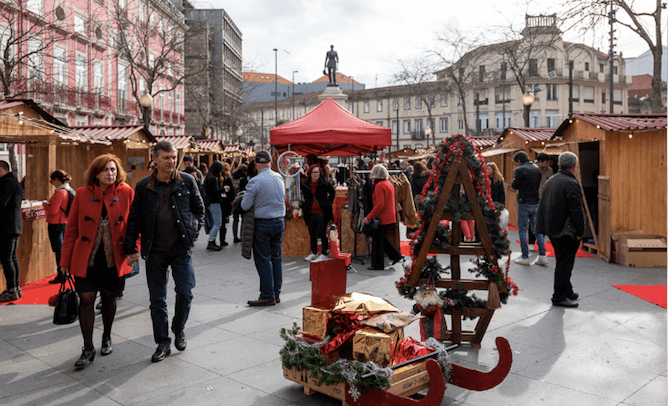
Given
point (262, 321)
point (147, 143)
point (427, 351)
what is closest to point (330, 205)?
point (262, 321)

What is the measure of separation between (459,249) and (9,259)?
5603 mm

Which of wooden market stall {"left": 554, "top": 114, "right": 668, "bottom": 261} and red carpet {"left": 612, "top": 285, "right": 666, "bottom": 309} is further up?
wooden market stall {"left": 554, "top": 114, "right": 668, "bottom": 261}

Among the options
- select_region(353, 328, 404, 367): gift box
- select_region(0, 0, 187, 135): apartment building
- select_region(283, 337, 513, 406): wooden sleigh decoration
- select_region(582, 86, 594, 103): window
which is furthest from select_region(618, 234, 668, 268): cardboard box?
select_region(582, 86, 594, 103): window

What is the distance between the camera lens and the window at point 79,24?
3053 cm

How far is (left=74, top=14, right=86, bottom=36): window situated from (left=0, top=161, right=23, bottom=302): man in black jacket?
26409mm

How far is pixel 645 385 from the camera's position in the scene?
4.39 metres

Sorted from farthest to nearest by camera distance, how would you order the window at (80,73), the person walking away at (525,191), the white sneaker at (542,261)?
the window at (80,73) → the person walking away at (525,191) → the white sneaker at (542,261)

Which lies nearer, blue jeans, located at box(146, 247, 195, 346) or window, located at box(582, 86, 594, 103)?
blue jeans, located at box(146, 247, 195, 346)

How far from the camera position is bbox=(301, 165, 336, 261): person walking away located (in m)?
9.96

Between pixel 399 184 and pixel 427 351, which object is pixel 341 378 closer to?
pixel 427 351

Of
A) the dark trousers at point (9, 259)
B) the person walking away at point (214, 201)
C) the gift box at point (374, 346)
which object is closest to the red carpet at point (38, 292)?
the dark trousers at point (9, 259)

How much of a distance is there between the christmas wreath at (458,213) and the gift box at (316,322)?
4.11 ft

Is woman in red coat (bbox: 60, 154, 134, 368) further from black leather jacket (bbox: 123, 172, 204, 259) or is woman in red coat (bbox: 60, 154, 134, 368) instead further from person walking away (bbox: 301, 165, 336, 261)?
person walking away (bbox: 301, 165, 336, 261)

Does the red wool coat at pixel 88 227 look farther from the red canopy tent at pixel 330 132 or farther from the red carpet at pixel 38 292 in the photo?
the red canopy tent at pixel 330 132
